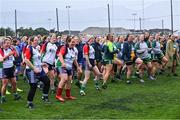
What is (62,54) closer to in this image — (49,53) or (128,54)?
(49,53)

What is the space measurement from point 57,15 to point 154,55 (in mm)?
23316

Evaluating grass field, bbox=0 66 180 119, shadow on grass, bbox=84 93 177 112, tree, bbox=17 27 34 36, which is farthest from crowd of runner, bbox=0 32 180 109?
tree, bbox=17 27 34 36

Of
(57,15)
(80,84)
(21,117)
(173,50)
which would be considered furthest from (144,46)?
(57,15)

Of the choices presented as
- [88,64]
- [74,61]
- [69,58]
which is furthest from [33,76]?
[88,64]

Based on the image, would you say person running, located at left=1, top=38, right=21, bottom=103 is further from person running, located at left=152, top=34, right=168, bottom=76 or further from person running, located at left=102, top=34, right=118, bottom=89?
person running, located at left=152, top=34, right=168, bottom=76

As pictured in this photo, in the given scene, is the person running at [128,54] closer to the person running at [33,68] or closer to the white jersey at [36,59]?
the person running at [33,68]

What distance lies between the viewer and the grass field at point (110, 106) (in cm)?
1166

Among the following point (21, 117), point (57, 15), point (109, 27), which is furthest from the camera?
point (57, 15)

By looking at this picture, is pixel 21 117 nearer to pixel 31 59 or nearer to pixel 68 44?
pixel 31 59

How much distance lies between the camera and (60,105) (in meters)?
13.4

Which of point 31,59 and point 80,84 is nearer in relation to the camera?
point 31,59

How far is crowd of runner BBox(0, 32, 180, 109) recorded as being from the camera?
1288 cm

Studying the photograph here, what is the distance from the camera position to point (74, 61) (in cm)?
1459

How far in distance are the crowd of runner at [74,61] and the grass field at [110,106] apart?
0.42 m
